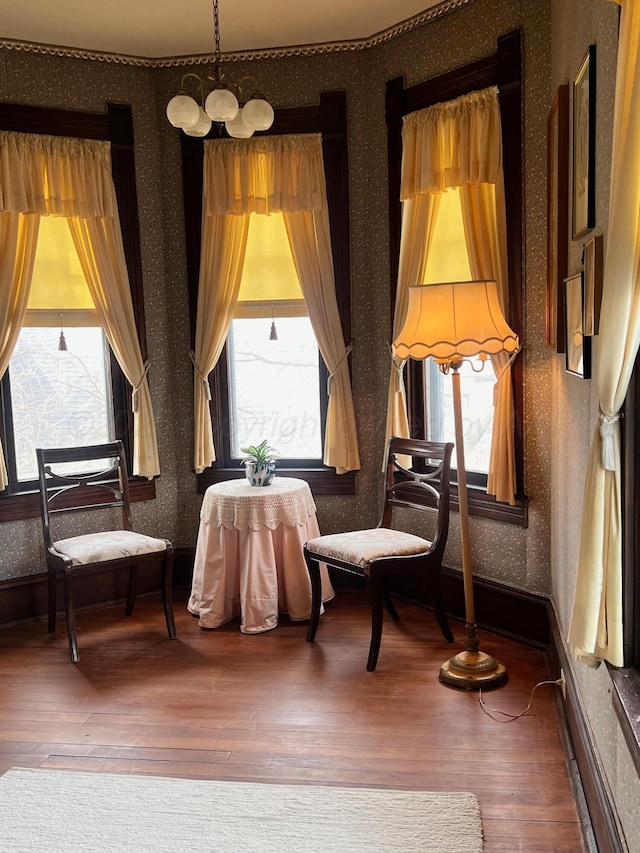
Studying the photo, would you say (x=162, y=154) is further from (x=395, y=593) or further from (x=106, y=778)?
(x=106, y=778)

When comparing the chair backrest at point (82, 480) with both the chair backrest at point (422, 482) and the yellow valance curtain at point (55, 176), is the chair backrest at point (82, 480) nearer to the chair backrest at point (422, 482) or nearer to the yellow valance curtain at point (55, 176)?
the yellow valance curtain at point (55, 176)

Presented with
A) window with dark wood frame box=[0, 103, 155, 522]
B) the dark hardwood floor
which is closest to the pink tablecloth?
the dark hardwood floor

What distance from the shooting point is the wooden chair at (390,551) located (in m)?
3.95

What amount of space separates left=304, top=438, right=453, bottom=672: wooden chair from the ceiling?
7.37ft

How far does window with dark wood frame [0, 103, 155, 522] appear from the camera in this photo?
15.3ft

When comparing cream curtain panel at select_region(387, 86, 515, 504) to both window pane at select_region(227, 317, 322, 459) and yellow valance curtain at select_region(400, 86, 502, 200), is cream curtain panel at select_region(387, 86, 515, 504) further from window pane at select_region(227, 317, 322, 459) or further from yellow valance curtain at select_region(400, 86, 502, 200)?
window pane at select_region(227, 317, 322, 459)

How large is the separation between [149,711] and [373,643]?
3.46ft

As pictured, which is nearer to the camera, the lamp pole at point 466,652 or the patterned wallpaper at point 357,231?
the lamp pole at point 466,652

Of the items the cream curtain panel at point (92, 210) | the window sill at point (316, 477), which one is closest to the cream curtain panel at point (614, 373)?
the window sill at point (316, 477)

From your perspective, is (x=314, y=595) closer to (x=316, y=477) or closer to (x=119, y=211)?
(x=316, y=477)

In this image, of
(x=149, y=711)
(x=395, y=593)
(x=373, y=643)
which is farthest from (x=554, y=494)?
(x=149, y=711)

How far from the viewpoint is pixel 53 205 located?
4676 mm

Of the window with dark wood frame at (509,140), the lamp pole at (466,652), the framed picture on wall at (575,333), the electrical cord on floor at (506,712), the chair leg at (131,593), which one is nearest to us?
the framed picture on wall at (575,333)

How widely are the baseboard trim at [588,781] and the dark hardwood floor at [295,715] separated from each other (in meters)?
0.07
